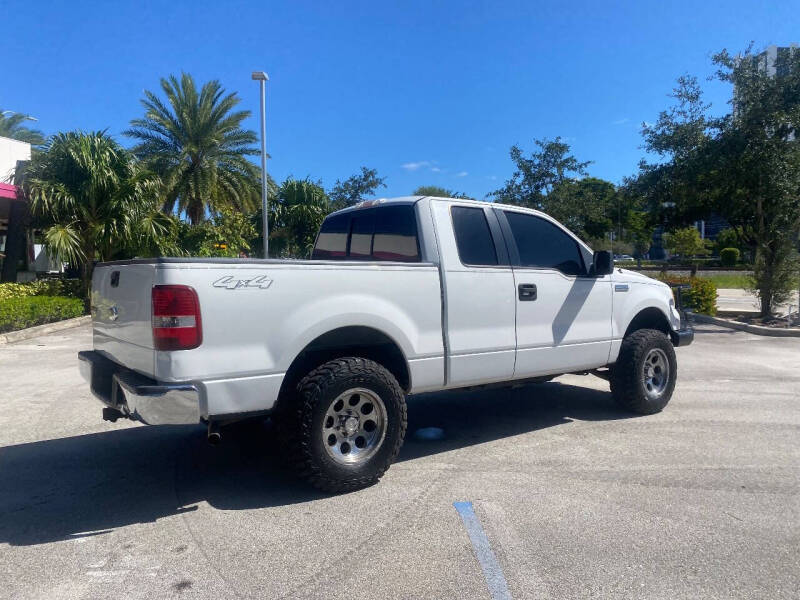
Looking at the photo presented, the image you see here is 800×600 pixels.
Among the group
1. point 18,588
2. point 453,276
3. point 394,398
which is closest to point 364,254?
point 453,276

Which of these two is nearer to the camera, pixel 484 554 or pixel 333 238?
pixel 484 554

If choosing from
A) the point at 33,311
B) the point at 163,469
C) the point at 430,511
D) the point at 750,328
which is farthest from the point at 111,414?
the point at 750,328

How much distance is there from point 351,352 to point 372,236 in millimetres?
1374

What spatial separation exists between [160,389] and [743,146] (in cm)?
1490

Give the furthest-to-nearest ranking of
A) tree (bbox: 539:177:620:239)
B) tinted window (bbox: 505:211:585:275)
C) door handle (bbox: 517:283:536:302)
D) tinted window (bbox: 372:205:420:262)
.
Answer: tree (bbox: 539:177:620:239)
tinted window (bbox: 505:211:585:275)
door handle (bbox: 517:283:536:302)
tinted window (bbox: 372:205:420:262)

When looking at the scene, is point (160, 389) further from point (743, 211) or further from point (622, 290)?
point (743, 211)

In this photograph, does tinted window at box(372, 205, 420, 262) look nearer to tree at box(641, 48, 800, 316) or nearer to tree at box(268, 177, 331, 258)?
tree at box(641, 48, 800, 316)

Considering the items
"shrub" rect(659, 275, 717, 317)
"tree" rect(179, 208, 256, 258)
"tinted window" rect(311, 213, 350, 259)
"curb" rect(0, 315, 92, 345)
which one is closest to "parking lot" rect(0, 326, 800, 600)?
"tinted window" rect(311, 213, 350, 259)

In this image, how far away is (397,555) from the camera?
3.39m

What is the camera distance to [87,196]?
52.3ft

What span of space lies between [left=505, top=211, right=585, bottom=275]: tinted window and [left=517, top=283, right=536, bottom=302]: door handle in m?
0.21

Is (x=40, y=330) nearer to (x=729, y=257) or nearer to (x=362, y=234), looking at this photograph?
(x=362, y=234)

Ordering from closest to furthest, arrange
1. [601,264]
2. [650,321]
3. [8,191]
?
[601,264] → [650,321] → [8,191]

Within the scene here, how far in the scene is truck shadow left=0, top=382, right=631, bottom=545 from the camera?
3.97 meters
